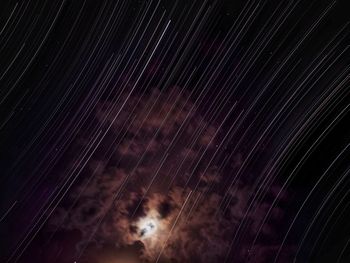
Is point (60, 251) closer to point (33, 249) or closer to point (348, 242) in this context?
point (33, 249)

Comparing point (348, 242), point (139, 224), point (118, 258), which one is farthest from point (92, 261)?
point (348, 242)

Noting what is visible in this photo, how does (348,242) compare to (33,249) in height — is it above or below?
above

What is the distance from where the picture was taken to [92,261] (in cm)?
1377

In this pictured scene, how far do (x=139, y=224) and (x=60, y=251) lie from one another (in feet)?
8.56

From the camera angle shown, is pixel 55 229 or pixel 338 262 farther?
pixel 55 229

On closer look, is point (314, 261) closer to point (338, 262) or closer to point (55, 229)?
point (338, 262)

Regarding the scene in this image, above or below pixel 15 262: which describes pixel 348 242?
above

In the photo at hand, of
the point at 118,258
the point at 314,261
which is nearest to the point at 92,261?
the point at 118,258

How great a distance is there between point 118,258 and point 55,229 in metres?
2.23

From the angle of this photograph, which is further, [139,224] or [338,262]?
[139,224]

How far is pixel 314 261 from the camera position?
1341 cm

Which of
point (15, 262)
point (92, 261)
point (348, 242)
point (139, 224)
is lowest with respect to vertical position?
point (15, 262)

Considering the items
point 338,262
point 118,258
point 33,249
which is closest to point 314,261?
point 338,262

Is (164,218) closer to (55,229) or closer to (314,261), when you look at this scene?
(55,229)
